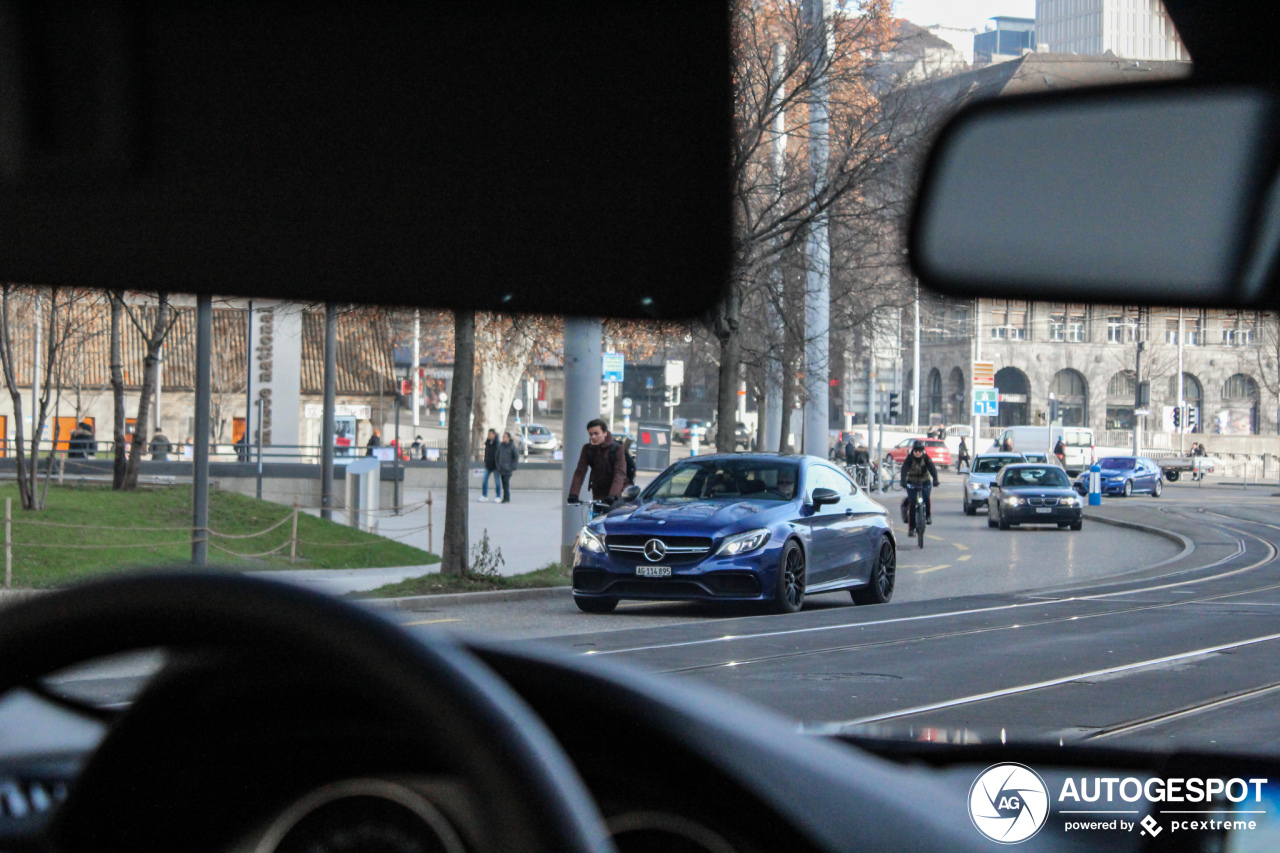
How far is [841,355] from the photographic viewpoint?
1115 inches

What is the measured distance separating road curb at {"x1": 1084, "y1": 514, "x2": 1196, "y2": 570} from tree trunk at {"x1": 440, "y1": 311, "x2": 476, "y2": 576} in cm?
809

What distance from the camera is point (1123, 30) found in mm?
2230

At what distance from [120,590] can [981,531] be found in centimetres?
2747

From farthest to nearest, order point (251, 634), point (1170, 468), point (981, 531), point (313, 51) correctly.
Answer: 1. point (1170, 468)
2. point (981, 531)
3. point (313, 51)
4. point (251, 634)

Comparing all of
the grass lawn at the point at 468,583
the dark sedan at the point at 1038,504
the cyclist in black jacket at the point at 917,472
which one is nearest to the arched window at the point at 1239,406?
the grass lawn at the point at 468,583

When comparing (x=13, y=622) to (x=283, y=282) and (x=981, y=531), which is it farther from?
(x=981, y=531)

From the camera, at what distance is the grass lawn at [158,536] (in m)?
14.4

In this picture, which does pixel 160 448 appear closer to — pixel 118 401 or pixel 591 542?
pixel 118 401

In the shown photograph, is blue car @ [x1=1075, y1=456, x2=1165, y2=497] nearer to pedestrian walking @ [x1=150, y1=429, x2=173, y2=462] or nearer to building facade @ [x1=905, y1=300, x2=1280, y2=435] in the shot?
pedestrian walking @ [x1=150, y1=429, x2=173, y2=462]

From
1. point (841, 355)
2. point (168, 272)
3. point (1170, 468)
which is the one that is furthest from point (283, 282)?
point (1170, 468)

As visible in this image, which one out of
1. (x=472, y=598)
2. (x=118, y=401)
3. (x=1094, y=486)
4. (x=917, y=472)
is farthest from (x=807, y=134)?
(x=1094, y=486)

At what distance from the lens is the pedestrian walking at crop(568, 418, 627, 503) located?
50.9 feet

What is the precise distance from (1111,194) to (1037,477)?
27.7m

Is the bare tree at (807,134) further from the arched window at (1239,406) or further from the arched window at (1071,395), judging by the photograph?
the arched window at (1239,406)
